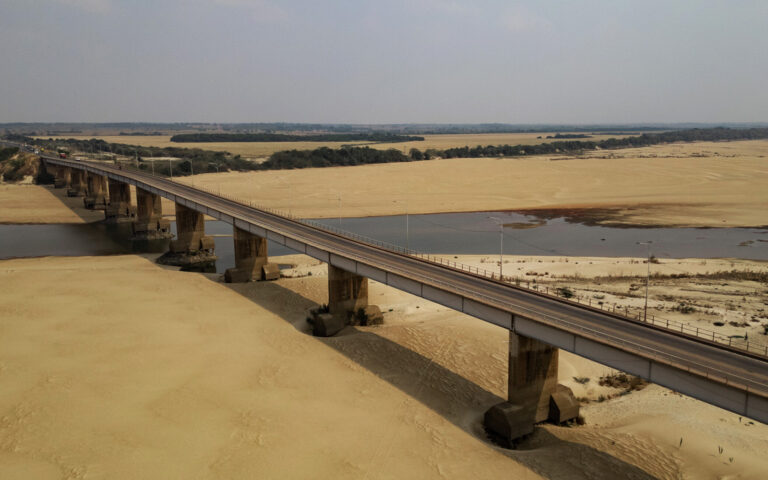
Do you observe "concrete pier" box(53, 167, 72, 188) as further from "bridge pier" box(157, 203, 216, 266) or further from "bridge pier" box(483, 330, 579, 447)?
"bridge pier" box(483, 330, 579, 447)

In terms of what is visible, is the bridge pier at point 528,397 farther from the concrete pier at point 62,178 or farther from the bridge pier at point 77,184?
the concrete pier at point 62,178

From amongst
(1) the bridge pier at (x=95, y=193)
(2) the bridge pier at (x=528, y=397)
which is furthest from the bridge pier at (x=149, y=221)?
(2) the bridge pier at (x=528, y=397)

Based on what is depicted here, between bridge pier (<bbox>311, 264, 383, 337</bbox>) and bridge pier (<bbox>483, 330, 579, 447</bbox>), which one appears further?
bridge pier (<bbox>311, 264, 383, 337</bbox>)

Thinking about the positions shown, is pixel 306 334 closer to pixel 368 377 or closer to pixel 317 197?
A: pixel 368 377

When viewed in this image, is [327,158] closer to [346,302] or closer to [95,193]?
[95,193]

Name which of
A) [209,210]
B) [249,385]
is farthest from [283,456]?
[209,210]

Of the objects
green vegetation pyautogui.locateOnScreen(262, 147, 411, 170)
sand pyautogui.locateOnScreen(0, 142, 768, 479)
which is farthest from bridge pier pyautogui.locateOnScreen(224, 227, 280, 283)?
green vegetation pyautogui.locateOnScreen(262, 147, 411, 170)

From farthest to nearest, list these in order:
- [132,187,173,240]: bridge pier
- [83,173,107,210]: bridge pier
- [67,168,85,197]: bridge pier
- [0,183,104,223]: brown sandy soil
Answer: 1. [67,168,85,197]: bridge pier
2. [83,173,107,210]: bridge pier
3. [0,183,104,223]: brown sandy soil
4. [132,187,173,240]: bridge pier
